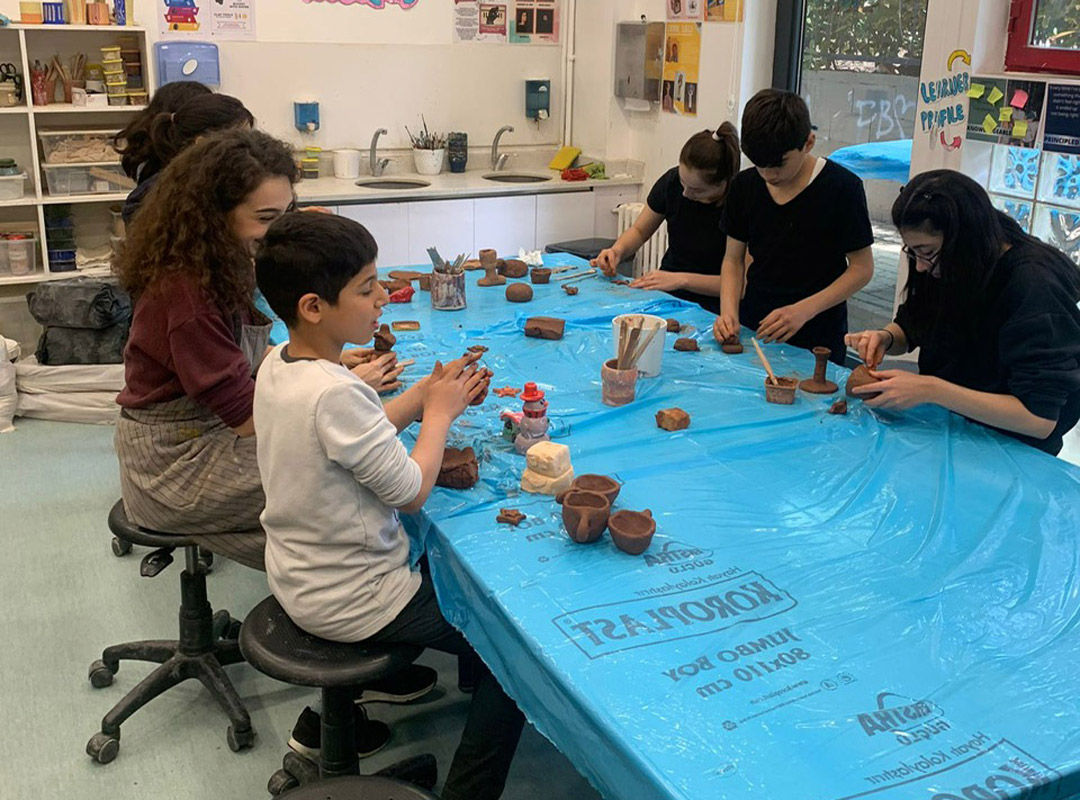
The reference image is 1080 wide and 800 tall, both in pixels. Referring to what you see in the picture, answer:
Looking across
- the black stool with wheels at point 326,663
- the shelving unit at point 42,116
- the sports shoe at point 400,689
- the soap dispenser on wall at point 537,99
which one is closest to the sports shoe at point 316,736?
the sports shoe at point 400,689

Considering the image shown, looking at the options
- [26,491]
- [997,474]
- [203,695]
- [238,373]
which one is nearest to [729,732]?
[997,474]

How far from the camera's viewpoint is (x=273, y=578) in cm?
181

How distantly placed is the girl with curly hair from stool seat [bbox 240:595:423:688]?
376 millimetres

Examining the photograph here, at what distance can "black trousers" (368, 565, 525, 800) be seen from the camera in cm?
179

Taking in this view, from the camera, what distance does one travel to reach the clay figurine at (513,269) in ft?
11.4

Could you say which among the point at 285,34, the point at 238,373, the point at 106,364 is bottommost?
the point at 106,364

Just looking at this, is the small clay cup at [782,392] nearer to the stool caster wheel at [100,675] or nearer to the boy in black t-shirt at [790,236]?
the boy in black t-shirt at [790,236]

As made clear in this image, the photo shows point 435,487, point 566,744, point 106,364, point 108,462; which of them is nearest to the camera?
point 566,744

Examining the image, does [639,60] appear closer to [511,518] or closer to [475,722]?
[511,518]

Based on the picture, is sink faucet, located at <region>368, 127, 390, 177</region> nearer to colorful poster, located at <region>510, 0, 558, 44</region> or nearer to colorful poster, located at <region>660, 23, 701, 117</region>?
colorful poster, located at <region>510, 0, 558, 44</region>

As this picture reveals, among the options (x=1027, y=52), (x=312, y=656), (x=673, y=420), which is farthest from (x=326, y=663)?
(x=1027, y=52)

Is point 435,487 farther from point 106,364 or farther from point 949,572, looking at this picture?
point 106,364

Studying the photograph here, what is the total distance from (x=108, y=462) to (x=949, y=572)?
10.5 ft

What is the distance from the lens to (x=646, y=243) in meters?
5.28
